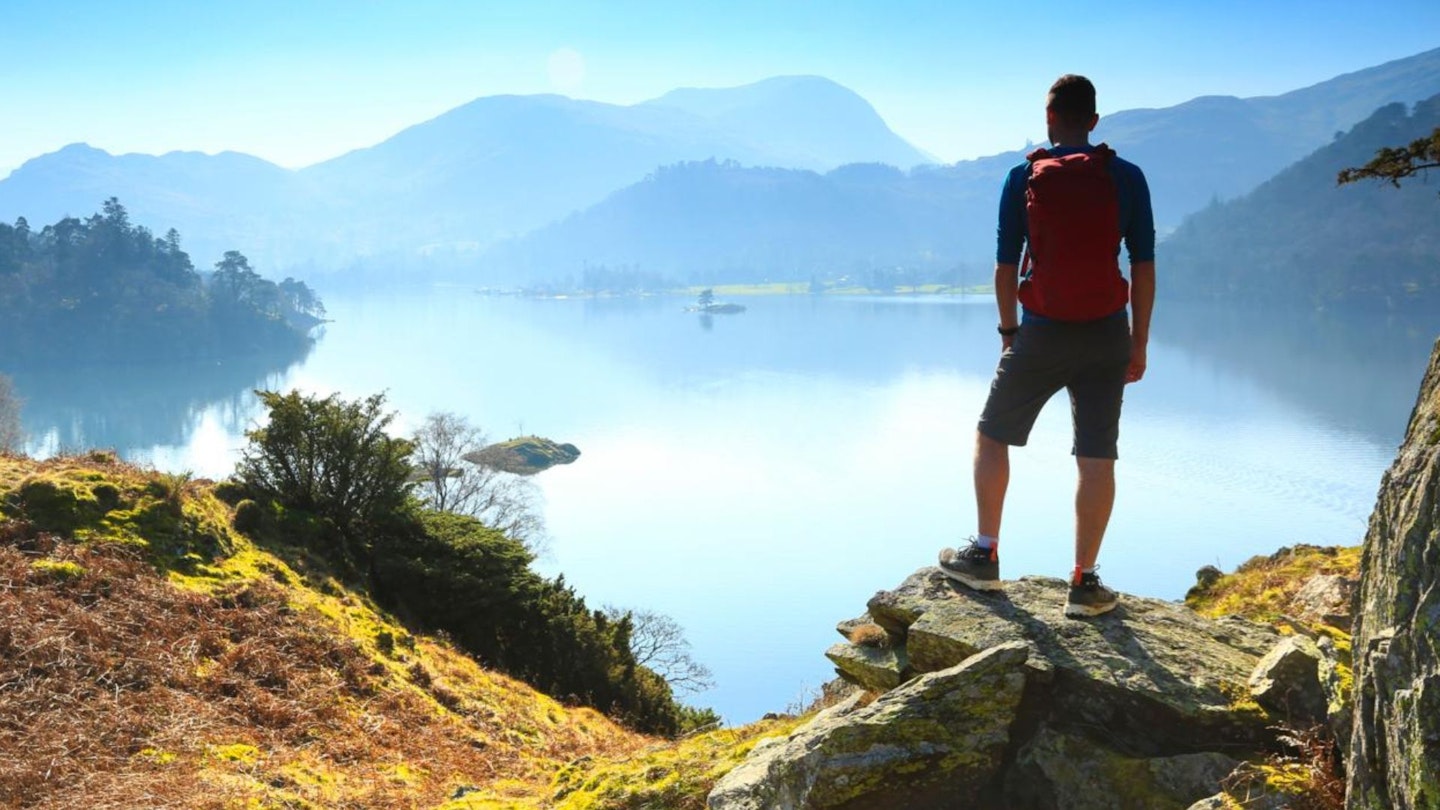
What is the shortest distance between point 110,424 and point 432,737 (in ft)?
327

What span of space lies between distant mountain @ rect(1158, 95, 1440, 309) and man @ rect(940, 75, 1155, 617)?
176 metres

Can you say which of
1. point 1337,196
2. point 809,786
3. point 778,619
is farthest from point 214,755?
point 1337,196

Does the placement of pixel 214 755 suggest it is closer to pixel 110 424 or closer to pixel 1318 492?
pixel 1318 492

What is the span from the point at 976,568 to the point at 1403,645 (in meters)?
2.47

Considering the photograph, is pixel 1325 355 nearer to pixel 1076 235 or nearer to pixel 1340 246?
pixel 1340 246

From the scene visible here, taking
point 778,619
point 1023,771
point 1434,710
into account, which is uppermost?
point 1434,710

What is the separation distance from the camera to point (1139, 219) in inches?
180

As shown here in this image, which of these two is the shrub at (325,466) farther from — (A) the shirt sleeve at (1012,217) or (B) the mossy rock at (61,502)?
(A) the shirt sleeve at (1012,217)

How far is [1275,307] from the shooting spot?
179125 millimetres

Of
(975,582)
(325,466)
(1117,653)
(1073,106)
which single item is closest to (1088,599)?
(1117,653)

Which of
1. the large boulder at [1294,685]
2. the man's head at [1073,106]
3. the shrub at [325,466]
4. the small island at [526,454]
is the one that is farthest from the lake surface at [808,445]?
the man's head at [1073,106]

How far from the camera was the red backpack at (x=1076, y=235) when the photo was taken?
440 cm

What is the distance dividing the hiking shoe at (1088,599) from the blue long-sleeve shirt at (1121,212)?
1510mm

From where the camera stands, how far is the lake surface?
1998 inches
